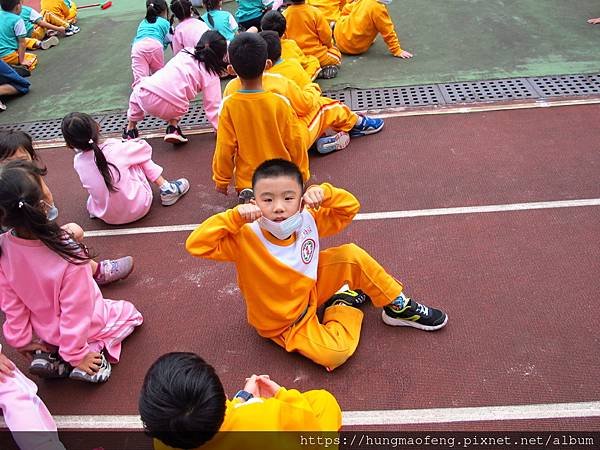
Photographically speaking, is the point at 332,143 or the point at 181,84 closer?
the point at 332,143

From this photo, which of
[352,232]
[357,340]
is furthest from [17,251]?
[352,232]

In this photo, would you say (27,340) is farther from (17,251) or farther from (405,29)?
(405,29)

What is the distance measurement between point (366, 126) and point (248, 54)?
4.94ft

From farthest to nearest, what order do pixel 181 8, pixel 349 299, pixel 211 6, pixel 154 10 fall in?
pixel 211 6
pixel 154 10
pixel 181 8
pixel 349 299

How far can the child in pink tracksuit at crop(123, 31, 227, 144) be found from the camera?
4.29 metres

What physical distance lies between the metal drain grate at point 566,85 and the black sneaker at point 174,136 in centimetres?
303

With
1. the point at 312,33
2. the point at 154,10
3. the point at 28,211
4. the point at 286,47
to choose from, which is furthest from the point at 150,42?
the point at 28,211

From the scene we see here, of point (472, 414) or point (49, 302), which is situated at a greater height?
point (49, 302)

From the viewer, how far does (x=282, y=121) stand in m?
3.34

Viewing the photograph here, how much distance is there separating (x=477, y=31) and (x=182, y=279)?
426 centimetres

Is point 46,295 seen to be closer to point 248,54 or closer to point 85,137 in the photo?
point 85,137

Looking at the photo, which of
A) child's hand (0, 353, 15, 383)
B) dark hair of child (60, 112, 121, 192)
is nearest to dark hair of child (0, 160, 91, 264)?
child's hand (0, 353, 15, 383)

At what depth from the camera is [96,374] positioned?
2.61m

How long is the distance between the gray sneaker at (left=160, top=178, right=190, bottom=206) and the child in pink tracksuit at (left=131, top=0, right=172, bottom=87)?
5.41ft
